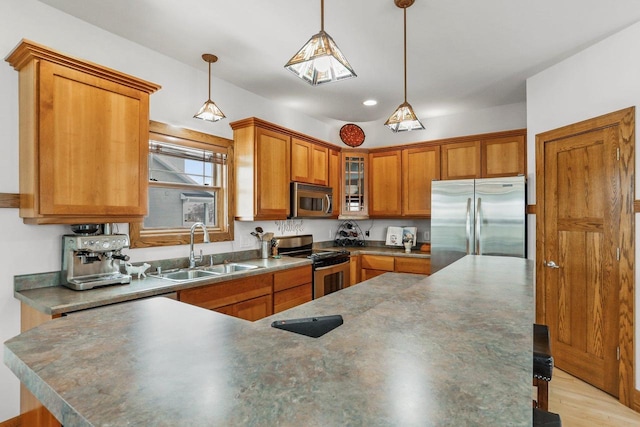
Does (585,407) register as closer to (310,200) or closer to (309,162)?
(310,200)

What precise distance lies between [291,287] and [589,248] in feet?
8.74

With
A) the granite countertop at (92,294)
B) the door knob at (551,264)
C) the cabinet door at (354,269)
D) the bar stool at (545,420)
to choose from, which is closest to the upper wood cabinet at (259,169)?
the granite countertop at (92,294)

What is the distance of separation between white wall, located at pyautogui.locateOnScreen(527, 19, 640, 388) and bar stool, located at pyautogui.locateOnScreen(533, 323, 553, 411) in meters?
1.35

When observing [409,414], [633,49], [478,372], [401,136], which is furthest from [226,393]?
[401,136]

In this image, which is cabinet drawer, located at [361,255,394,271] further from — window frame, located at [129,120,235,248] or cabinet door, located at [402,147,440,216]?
window frame, located at [129,120,235,248]

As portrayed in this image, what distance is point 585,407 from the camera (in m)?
2.48

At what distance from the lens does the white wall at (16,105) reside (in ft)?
6.95

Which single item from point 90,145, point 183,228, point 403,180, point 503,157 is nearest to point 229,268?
point 183,228

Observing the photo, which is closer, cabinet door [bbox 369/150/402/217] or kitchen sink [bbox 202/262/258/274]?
kitchen sink [bbox 202/262/258/274]

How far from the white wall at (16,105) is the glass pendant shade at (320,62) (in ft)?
5.76

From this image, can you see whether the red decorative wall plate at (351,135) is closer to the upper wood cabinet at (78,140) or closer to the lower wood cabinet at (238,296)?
the lower wood cabinet at (238,296)

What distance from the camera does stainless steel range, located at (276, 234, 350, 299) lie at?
3820 mm

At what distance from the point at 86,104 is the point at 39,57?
1.04ft

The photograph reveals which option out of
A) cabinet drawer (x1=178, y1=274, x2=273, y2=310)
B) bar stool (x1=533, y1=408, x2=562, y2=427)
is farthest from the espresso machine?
bar stool (x1=533, y1=408, x2=562, y2=427)
